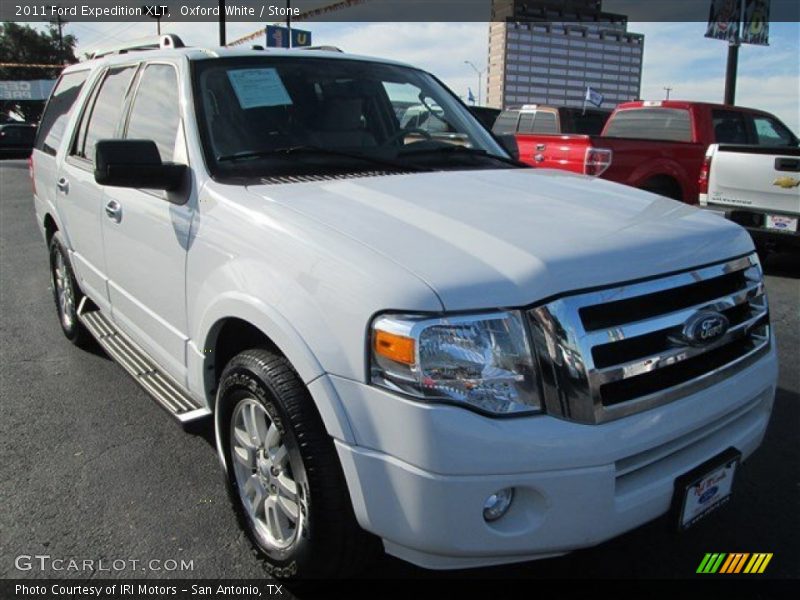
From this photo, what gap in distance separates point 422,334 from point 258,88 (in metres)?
1.76

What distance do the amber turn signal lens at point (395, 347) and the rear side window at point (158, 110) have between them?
1.65 meters

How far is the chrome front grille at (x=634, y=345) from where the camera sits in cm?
186

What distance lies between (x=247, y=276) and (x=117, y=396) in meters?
2.25

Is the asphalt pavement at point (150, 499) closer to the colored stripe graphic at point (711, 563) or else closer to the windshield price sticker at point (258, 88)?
the colored stripe graphic at point (711, 563)

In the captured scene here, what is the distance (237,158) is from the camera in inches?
110

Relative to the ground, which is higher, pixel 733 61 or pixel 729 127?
pixel 733 61

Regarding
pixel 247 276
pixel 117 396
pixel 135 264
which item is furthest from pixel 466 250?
pixel 117 396

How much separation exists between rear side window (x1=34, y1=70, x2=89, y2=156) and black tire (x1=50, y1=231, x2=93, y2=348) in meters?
0.69

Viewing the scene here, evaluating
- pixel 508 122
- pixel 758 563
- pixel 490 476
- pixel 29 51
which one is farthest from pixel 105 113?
pixel 29 51

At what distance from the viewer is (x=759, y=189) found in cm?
722

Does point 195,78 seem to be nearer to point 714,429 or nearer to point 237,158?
point 237,158

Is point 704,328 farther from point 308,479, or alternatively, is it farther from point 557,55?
point 557,55

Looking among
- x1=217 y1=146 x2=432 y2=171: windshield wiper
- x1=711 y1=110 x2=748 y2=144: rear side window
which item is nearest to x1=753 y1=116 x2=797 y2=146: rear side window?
x1=711 y1=110 x2=748 y2=144: rear side window

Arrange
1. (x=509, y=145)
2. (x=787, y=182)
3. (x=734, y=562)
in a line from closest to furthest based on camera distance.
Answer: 1. (x=734, y=562)
2. (x=509, y=145)
3. (x=787, y=182)
